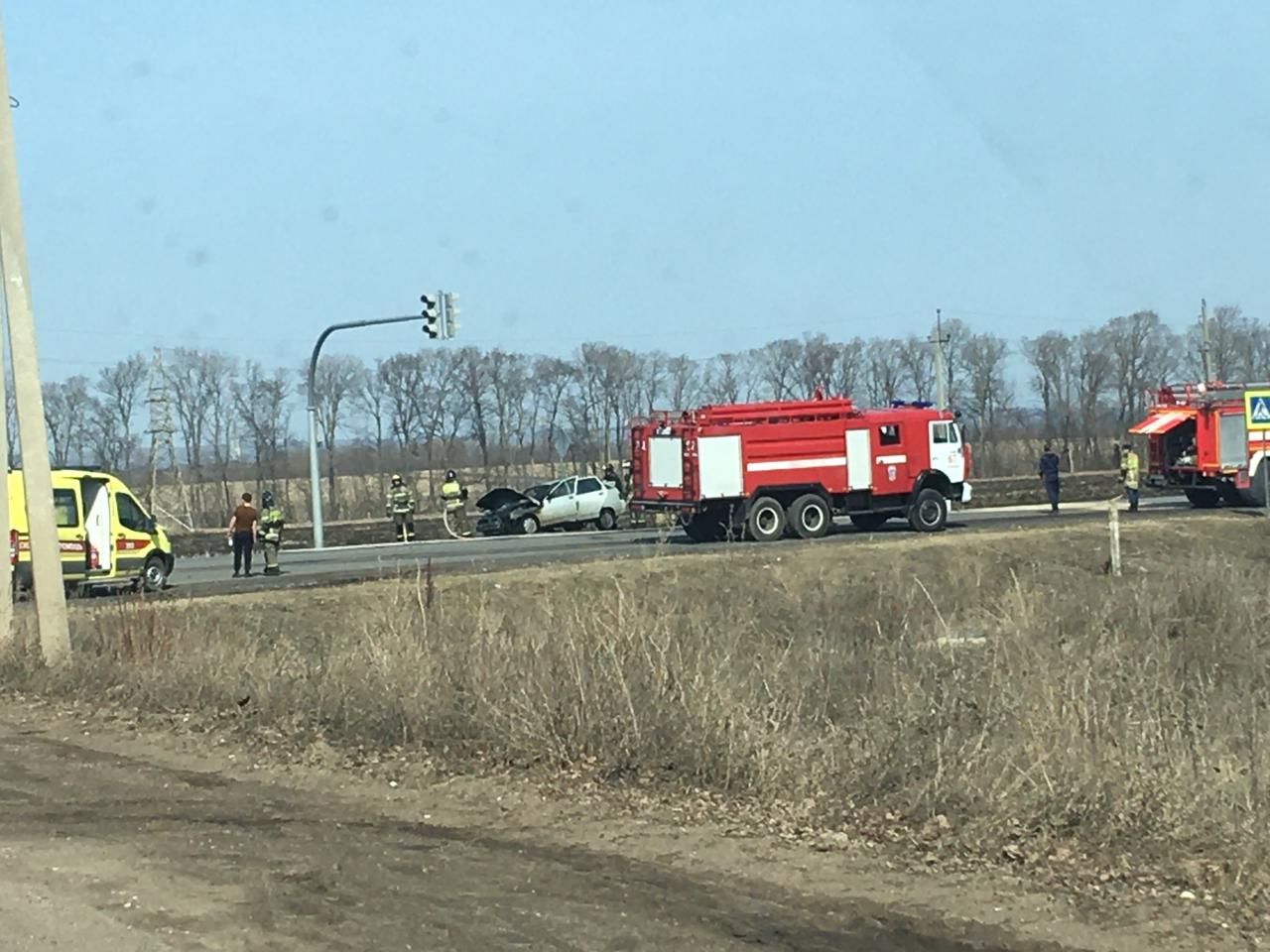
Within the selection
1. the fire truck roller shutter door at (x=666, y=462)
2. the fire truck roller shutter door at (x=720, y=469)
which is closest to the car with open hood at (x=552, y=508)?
the fire truck roller shutter door at (x=666, y=462)

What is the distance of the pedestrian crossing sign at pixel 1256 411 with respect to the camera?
125 feet

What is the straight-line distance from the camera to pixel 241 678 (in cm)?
1205

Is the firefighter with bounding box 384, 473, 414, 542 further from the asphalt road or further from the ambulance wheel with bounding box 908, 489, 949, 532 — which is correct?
the ambulance wheel with bounding box 908, 489, 949, 532

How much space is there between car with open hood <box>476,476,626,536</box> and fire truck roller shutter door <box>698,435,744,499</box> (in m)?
10.4

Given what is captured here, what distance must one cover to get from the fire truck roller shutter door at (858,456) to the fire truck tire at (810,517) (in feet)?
2.83

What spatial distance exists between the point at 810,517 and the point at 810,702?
74.4 ft

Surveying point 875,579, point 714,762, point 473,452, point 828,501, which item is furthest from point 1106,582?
point 473,452

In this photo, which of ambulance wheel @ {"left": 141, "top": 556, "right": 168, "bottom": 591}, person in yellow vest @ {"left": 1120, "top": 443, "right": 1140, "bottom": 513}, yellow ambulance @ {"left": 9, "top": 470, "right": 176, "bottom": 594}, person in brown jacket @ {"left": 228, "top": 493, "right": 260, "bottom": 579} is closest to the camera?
yellow ambulance @ {"left": 9, "top": 470, "right": 176, "bottom": 594}

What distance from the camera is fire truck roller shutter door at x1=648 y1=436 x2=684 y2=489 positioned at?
110 feet

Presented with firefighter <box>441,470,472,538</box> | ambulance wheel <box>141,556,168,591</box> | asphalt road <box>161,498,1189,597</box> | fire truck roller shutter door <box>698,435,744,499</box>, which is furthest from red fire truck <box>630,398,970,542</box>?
ambulance wheel <box>141,556,168,591</box>

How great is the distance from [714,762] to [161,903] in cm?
324

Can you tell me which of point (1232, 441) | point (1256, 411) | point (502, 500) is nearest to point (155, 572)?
point (502, 500)

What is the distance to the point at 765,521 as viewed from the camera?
33.1m

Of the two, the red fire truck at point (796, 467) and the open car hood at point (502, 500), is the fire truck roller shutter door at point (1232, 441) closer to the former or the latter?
the red fire truck at point (796, 467)
